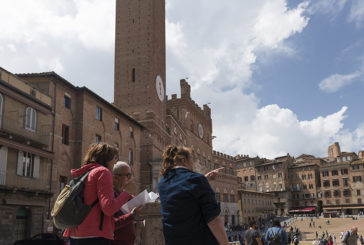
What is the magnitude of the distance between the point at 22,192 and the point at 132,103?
2018 centimetres

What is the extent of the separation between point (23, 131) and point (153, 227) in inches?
656

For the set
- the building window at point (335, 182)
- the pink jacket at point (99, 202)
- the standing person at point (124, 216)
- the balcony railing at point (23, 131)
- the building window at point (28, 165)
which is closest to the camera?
the pink jacket at point (99, 202)

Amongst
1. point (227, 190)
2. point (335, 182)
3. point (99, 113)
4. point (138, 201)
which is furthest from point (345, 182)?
point (138, 201)

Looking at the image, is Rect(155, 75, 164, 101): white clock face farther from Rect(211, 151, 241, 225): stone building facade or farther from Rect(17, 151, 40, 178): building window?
Rect(211, 151, 241, 225): stone building facade

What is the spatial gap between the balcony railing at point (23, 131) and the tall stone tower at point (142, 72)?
14.9m

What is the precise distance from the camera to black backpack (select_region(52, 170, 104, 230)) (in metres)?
3.08

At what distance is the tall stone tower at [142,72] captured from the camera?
37.5m

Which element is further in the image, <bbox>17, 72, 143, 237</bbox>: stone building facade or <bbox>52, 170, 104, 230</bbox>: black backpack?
<bbox>17, 72, 143, 237</bbox>: stone building facade

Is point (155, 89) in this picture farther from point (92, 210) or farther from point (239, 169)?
point (239, 169)

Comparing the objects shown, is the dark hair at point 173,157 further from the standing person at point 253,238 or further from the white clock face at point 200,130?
the white clock face at point 200,130

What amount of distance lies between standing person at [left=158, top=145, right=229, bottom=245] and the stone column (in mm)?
3032

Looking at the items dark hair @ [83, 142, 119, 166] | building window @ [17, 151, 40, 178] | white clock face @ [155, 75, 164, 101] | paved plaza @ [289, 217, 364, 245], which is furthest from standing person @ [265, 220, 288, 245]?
paved plaza @ [289, 217, 364, 245]

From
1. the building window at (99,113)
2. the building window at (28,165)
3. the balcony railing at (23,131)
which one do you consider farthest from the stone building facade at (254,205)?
the building window at (28,165)

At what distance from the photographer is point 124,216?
3.69 metres
